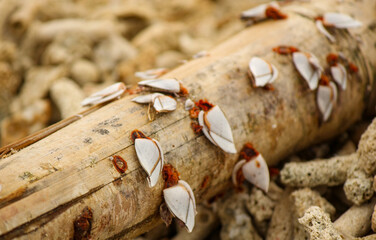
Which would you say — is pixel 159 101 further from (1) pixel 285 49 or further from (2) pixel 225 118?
(1) pixel 285 49

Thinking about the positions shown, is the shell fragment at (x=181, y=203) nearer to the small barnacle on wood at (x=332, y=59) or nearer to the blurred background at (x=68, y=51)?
the small barnacle on wood at (x=332, y=59)

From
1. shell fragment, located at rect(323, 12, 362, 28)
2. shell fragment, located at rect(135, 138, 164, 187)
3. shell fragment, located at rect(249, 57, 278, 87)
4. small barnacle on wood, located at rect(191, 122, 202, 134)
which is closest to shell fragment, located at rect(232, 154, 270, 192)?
small barnacle on wood, located at rect(191, 122, 202, 134)

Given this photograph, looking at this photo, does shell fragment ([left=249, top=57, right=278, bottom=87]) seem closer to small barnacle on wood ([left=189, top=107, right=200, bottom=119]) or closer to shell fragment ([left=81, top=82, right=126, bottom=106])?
small barnacle on wood ([left=189, top=107, right=200, bottom=119])

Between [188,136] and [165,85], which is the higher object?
[165,85]

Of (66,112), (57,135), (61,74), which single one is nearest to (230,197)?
(57,135)

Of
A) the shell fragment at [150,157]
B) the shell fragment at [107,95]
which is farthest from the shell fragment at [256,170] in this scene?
the shell fragment at [107,95]

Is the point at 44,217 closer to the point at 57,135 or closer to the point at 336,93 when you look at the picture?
the point at 57,135

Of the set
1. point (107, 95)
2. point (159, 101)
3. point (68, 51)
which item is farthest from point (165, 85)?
point (68, 51)
